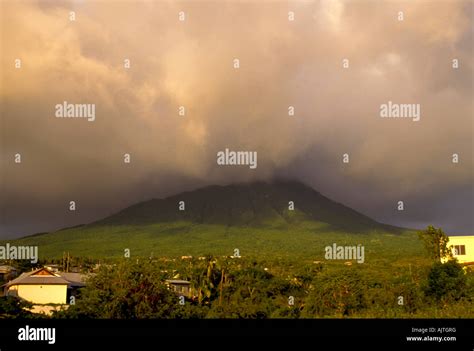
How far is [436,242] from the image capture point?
217ft

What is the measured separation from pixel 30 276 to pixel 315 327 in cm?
5173

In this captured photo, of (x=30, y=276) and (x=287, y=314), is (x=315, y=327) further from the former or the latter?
(x=30, y=276)

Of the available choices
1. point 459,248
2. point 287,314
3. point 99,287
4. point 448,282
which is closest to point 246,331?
point 99,287
